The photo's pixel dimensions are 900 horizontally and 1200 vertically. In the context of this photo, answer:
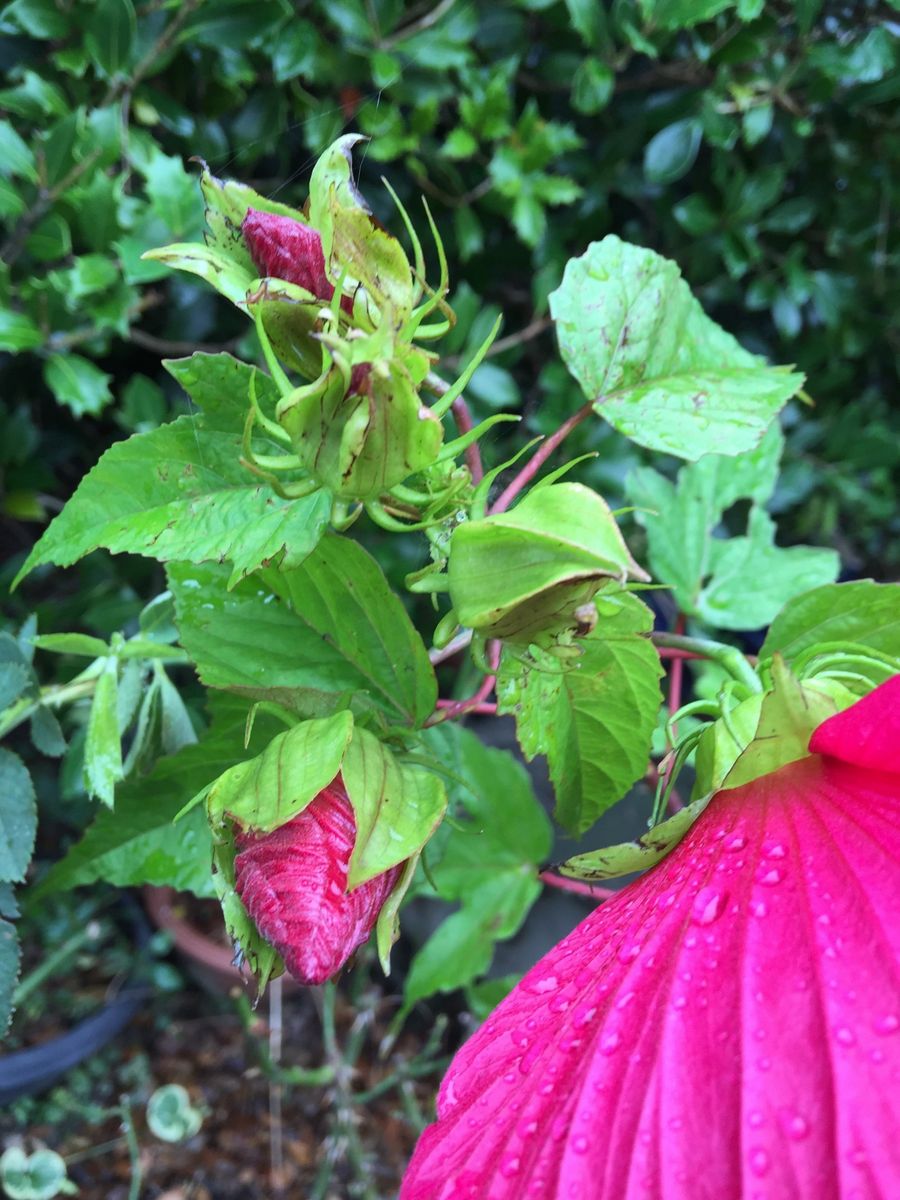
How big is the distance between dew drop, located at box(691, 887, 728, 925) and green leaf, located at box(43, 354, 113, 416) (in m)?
0.45

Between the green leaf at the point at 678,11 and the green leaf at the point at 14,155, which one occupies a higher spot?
the green leaf at the point at 14,155

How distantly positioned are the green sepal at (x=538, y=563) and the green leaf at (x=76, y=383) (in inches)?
15.2

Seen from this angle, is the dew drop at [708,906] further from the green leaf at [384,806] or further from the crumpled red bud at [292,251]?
the crumpled red bud at [292,251]

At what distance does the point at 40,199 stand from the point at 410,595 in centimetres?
36

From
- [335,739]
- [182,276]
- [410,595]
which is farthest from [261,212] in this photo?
[410,595]

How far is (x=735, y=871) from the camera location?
219 mm

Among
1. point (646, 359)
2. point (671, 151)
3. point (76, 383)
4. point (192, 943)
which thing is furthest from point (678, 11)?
point (192, 943)

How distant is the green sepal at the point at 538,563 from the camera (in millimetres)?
206

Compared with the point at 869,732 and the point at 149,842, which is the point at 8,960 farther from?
the point at 869,732

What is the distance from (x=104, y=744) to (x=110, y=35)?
424mm

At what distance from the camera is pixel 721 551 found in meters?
0.56

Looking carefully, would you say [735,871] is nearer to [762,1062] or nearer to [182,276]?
[762,1062]

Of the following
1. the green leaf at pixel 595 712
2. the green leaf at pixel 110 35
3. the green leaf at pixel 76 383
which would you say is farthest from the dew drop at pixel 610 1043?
the green leaf at pixel 110 35

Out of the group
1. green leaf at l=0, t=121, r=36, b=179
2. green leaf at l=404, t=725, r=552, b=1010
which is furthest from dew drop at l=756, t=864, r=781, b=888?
green leaf at l=0, t=121, r=36, b=179
